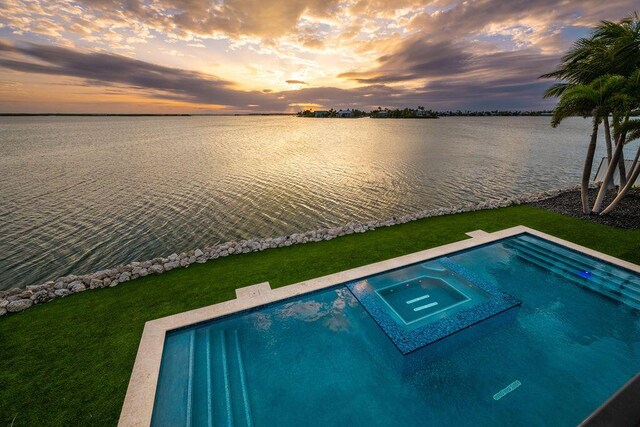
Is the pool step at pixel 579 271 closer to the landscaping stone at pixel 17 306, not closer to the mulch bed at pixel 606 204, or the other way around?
the mulch bed at pixel 606 204

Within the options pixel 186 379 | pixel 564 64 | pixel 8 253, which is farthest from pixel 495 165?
pixel 8 253

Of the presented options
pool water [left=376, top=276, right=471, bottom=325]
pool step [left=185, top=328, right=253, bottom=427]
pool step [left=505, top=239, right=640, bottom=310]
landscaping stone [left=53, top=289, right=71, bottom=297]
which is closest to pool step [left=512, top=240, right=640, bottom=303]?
pool step [left=505, top=239, right=640, bottom=310]

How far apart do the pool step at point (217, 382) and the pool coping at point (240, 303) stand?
692 mm

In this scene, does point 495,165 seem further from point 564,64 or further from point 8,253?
point 8,253

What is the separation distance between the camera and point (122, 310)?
8281 millimetres

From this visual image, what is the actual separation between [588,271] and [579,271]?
0.90 ft

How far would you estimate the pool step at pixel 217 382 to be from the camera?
5576mm

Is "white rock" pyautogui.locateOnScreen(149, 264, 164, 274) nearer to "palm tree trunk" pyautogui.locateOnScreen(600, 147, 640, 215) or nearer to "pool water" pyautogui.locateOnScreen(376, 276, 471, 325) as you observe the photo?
"pool water" pyautogui.locateOnScreen(376, 276, 471, 325)

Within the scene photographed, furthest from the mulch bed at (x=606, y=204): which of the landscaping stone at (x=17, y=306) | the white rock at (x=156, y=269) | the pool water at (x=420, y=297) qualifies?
the landscaping stone at (x=17, y=306)

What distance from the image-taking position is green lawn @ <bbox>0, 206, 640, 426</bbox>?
5.71m

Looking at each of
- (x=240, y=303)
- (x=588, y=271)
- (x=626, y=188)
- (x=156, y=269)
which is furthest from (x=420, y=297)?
(x=626, y=188)

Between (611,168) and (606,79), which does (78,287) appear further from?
(611,168)

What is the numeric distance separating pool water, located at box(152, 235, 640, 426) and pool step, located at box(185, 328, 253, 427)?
0.02 metres

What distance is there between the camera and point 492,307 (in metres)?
7.92
